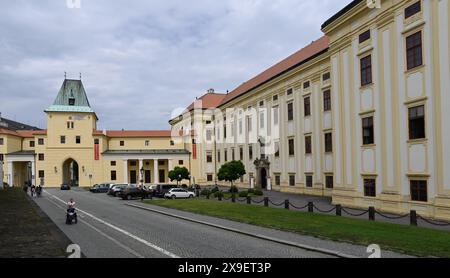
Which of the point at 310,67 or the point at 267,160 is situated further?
the point at 267,160

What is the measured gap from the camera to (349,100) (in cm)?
2883

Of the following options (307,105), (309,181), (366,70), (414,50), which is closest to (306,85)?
(307,105)

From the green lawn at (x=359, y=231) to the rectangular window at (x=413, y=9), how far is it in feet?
38.1

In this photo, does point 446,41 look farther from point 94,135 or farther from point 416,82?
point 94,135

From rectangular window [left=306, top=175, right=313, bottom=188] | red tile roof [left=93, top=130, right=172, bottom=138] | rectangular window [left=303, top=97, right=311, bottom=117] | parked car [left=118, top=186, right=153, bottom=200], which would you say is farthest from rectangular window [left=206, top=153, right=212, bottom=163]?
rectangular window [left=306, top=175, right=313, bottom=188]

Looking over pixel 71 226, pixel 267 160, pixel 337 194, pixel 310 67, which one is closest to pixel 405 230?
pixel 337 194

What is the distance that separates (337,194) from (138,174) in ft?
187

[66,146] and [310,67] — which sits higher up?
[310,67]

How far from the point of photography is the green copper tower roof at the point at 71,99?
79.6 m

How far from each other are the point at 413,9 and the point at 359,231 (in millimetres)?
13265

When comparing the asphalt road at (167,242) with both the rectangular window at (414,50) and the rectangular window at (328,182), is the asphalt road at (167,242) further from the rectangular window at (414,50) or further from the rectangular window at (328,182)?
the rectangular window at (328,182)

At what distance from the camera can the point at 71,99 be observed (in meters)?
81.3

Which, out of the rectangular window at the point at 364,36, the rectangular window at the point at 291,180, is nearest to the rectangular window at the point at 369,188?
the rectangular window at the point at 364,36

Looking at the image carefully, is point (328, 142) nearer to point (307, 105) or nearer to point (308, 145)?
point (308, 145)
